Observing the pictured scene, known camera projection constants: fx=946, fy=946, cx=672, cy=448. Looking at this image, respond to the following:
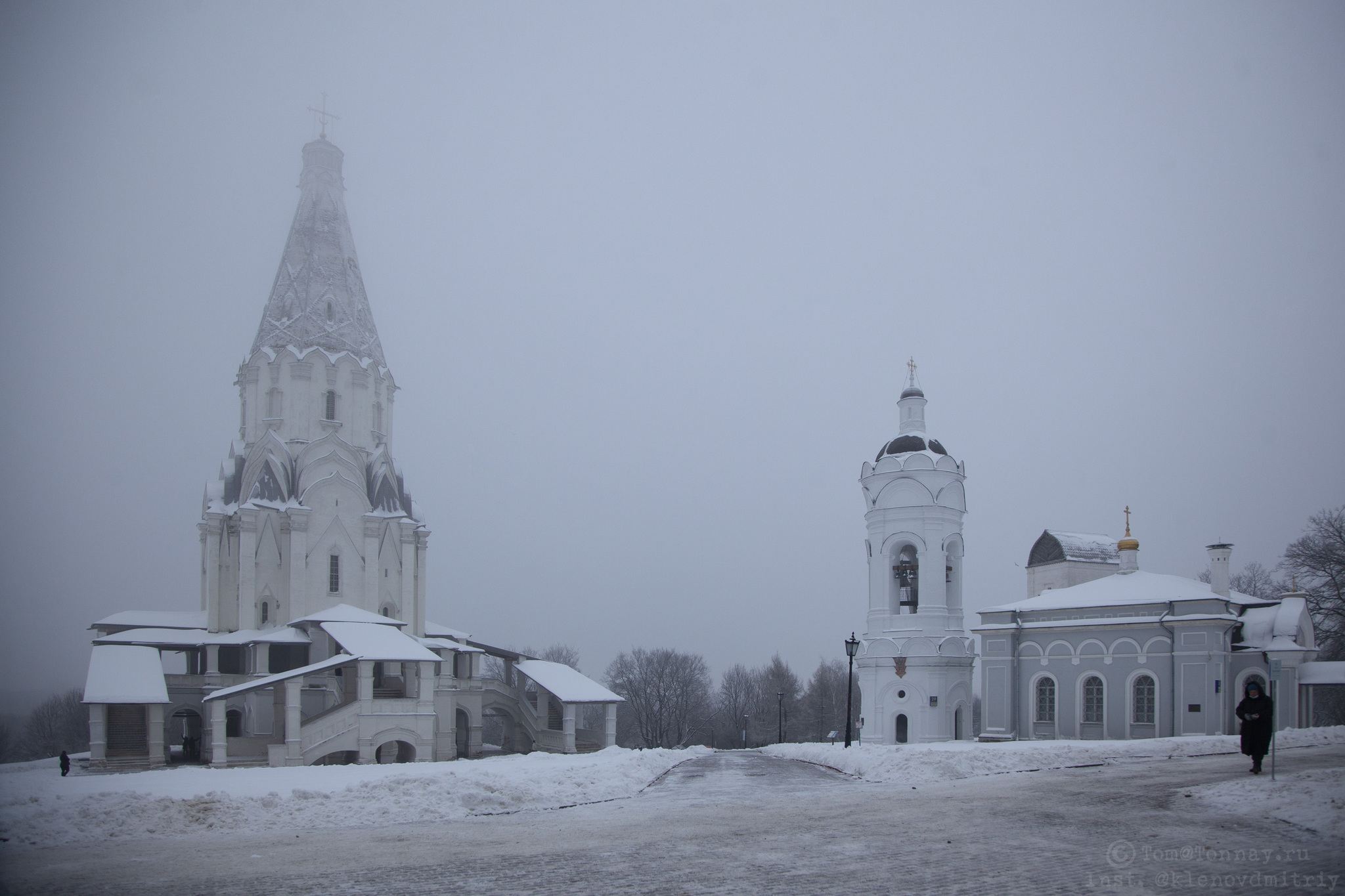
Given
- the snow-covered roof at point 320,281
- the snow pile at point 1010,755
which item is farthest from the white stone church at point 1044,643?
the snow-covered roof at point 320,281

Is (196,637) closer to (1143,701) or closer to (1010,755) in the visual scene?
(1010,755)

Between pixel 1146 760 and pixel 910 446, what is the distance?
19.1m

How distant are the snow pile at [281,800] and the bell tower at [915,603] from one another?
20.1 metres

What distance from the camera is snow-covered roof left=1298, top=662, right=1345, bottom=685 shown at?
2959 centimetres

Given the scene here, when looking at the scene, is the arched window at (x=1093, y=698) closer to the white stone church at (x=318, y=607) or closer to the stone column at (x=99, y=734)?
the white stone church at (x=318, y=607)

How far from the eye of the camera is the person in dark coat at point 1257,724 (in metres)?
13.7

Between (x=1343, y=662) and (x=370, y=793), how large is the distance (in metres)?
30.1

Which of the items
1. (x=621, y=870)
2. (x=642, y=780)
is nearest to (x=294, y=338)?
(x=642, y=780)

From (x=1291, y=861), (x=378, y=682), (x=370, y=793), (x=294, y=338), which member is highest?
(x=294, y=338)

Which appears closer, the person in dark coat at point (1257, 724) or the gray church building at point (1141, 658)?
the person in dark coat at point (1257, 724)

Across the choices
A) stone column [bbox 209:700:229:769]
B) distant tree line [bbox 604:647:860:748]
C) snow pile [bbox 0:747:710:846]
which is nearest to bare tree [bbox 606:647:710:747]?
distant tree line [bbox 604:647:860:748]

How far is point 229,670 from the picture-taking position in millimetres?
39656

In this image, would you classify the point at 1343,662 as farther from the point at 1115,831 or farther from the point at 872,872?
the point at 872,872

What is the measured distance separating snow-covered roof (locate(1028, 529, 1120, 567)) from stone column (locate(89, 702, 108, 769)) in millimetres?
40873
